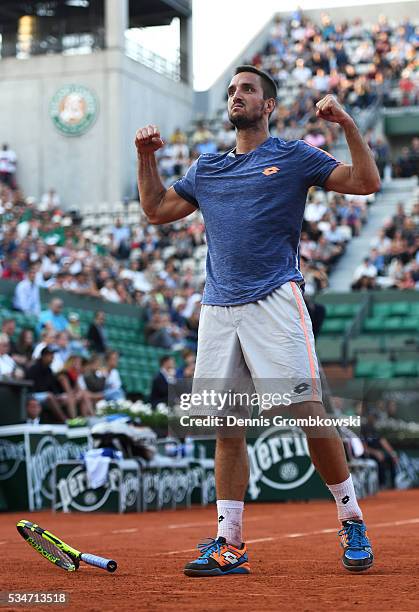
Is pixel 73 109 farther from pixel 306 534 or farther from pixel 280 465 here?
pixel 306 534

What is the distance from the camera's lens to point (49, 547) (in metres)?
6.35

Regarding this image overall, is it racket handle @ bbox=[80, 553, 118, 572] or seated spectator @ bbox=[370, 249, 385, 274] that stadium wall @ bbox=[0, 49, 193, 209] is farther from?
racket handle @ bbox=[80, 553, 118, 572]

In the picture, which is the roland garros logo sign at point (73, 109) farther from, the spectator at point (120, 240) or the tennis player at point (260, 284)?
the tennis player at point (260, 284)

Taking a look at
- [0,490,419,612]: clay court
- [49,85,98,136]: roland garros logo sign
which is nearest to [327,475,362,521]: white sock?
[0,490,419,612]: clay court

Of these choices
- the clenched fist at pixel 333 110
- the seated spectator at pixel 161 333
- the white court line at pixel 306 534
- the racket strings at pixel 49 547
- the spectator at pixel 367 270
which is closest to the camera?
the clenched fist at pixel 333 110

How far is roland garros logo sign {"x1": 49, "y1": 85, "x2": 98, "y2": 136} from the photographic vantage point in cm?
3834

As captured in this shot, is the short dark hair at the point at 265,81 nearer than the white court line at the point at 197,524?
Yes

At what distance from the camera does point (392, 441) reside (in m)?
23.2

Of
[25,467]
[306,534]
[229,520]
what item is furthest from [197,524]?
[229,520]

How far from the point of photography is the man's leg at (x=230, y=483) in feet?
20.3

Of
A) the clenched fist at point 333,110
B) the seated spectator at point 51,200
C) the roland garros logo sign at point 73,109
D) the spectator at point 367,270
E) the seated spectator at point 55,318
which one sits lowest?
the seated spectator at point 55,318

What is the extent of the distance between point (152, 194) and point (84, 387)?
11.7 m

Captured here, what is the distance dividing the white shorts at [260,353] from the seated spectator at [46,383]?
1045 centimetres

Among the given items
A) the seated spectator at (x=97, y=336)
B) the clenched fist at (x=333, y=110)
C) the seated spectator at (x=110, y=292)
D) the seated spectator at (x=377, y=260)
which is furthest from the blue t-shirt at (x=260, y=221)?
the seated spectator at (x=377, y=260)
